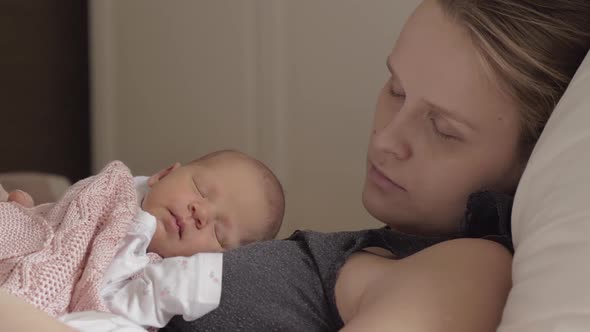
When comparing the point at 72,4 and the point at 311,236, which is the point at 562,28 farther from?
the point at 72,4

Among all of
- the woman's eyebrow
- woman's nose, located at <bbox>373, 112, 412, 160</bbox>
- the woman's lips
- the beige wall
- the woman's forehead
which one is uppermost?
the woman's forehead

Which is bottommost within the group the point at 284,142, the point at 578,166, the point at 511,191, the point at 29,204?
the point at 284,142

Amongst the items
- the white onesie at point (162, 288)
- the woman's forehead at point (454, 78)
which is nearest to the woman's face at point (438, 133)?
the woman's forehead at point (454, 78)

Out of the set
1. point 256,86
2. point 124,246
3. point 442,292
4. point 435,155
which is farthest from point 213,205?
point 256,86

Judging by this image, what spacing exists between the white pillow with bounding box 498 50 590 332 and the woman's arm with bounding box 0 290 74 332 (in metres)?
0.39

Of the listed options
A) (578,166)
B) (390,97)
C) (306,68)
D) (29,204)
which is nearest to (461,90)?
(390,97)

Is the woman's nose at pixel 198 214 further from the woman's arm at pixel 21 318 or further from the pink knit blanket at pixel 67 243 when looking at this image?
the woman's arm at pixel 21 318

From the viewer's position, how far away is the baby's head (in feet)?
3.63

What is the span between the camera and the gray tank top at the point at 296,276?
0.91 meters

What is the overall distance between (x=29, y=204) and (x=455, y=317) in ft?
2.12

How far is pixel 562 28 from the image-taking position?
0.97 meters

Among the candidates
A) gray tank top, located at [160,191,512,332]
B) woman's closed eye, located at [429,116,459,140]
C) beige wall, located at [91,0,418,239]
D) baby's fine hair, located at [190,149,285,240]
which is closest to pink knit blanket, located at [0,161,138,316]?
gray tank top, located at [160,191,512,332]

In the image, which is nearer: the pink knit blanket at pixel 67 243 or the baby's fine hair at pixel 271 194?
the pink knit blanket at pixel 67 243

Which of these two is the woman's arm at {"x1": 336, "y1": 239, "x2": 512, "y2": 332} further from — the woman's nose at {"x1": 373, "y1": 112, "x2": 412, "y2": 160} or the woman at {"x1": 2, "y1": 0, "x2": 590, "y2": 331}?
the woman's nose at {"x1": 373, "y1": 112, "x2": 412, "y2": 160}
